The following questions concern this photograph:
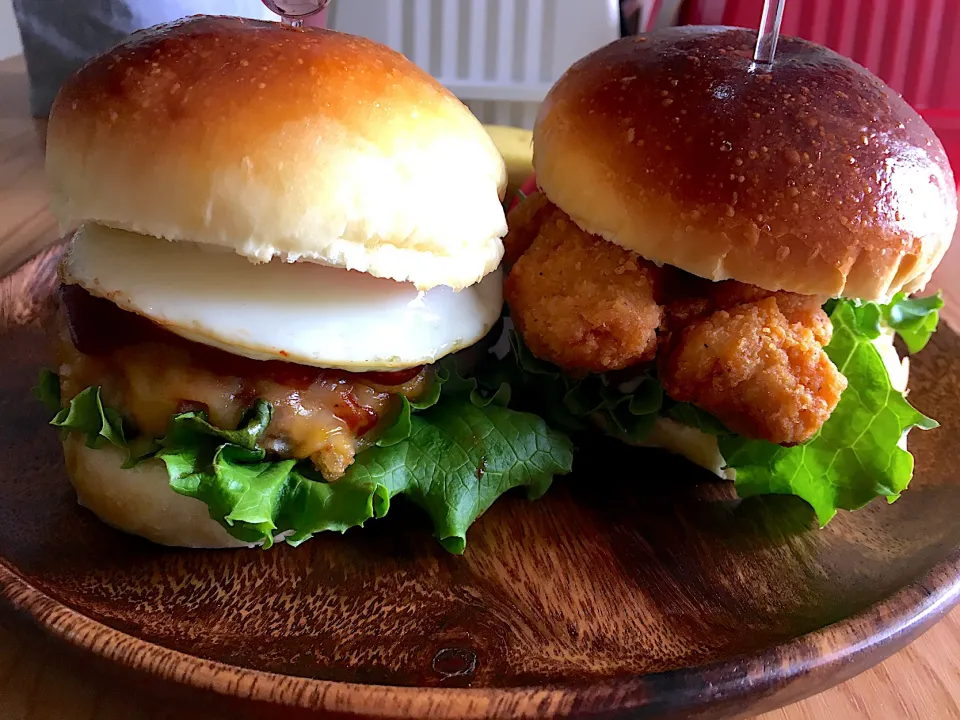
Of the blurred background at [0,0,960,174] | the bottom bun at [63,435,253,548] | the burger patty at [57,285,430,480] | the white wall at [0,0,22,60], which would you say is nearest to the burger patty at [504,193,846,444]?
the burger patty at [57,285,430,480]

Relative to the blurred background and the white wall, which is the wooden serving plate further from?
the white wall

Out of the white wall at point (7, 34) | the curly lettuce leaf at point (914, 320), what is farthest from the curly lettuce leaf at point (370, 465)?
the white wall at point (7, 34)

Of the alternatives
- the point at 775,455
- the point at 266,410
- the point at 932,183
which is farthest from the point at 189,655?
the point at 932,183

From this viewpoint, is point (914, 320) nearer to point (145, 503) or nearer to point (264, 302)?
point (264, 302)

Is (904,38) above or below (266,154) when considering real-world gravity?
below

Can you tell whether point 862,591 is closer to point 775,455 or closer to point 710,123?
point 775,455

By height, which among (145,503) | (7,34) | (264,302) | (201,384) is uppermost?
(264,302)

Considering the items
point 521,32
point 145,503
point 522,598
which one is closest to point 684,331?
point 522,598
